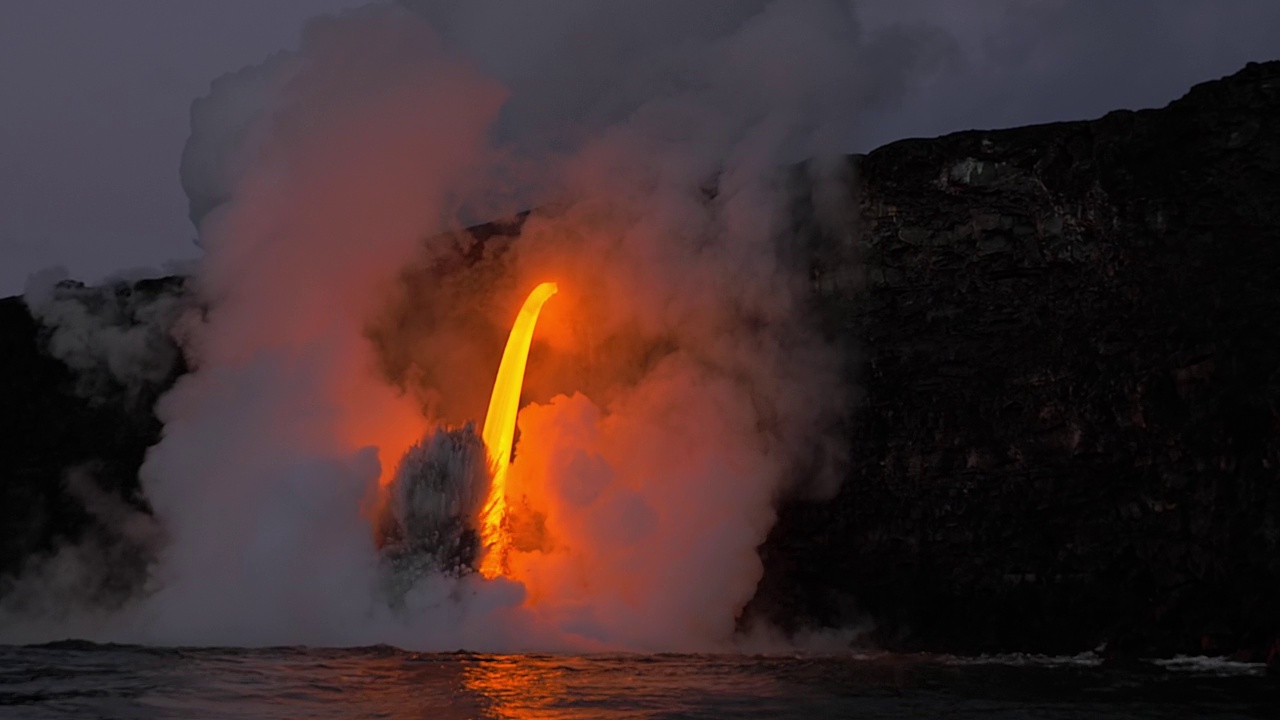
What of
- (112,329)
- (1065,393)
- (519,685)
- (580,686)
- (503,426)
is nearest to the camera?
(519,685)

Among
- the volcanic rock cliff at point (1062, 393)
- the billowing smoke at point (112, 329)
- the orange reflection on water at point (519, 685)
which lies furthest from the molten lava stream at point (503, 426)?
the billowing smoke at point (112, 329)

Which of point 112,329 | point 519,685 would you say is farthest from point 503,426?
point 112,329

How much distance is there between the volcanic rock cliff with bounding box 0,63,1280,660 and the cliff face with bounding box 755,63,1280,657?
0.05 metres

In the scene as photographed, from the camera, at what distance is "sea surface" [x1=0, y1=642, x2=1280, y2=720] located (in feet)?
51.9

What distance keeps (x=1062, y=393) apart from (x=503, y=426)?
47.4 feet

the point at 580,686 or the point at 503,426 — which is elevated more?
the point at 503,426

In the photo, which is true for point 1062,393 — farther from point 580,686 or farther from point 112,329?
point 112,329

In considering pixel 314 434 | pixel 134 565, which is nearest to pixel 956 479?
pixel 314 434

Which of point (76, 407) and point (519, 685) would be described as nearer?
point (519, 685)

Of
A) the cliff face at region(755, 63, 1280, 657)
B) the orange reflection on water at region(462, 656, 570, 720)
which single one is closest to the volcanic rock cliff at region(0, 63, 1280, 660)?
the cliff face at region(755, 63, 1280, 657)

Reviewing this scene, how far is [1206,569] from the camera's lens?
29.1m

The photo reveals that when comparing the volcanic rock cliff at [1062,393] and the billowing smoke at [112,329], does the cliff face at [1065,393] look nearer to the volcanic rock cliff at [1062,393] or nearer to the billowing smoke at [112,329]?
the volcanic rock cliff at [1062,393]

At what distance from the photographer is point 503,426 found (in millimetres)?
32531

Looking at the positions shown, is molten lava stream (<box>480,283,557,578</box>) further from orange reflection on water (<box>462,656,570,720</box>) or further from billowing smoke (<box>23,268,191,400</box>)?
billowing smoke (<box>23,268,191,400</box>)
